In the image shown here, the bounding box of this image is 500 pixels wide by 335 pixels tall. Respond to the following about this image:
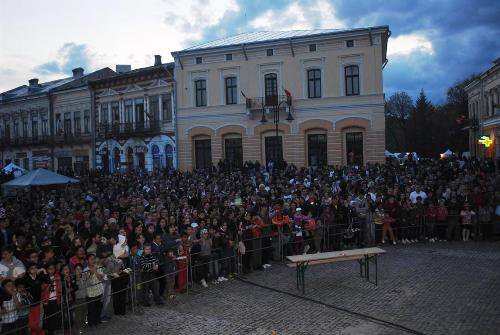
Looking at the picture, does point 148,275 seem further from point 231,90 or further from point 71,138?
point 71,138

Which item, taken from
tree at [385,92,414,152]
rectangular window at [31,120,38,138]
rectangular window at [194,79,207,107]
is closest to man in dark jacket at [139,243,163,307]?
rectangular window at [194,79,207,107]

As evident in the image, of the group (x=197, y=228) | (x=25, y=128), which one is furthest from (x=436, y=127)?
(x=197, y=228)

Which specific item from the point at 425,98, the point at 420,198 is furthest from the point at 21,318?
the point at 425,98

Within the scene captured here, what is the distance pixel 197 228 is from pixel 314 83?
19.9 meters

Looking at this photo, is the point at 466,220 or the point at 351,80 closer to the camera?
the point at 466,220

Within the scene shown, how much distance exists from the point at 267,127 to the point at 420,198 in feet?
52.0

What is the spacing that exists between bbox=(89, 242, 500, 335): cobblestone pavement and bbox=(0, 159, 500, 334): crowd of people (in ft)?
2.16

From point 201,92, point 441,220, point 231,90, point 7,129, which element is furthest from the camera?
point 7,129

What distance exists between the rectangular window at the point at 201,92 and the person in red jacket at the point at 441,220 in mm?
20179

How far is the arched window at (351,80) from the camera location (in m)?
30.1

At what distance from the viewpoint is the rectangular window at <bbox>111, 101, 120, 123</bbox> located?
3869 centimetres

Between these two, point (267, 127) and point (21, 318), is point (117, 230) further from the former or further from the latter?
point (267, 127)

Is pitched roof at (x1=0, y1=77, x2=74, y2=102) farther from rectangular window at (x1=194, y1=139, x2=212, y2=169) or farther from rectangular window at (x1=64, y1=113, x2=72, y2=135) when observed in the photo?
rectangular window at (x1=194, y1=139, x2=212, y2=169)

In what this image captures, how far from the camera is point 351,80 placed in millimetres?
30219
